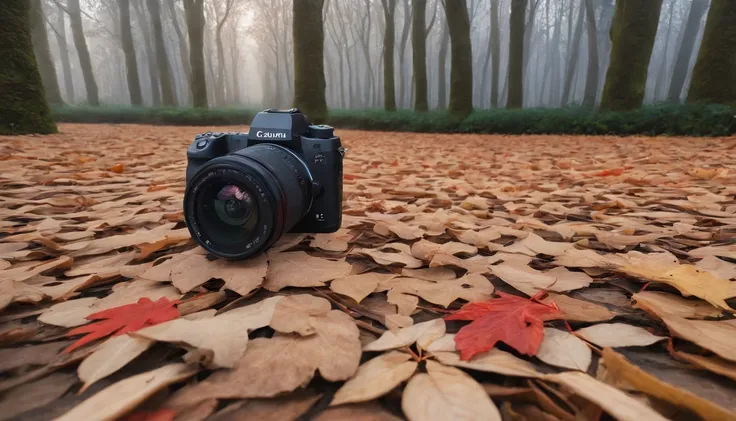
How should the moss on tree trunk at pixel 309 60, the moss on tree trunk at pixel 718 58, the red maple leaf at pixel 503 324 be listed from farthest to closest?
the moss on tree trunk at pixel 309 60 < the moss on tree trunk at pixel 718 58 < the red maple leaf at pixel 503 324

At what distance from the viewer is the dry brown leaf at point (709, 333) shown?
70cm

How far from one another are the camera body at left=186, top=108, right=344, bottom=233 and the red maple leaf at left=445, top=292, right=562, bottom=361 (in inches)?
27.0

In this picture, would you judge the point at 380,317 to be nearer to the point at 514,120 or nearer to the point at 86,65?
the point at 514,120

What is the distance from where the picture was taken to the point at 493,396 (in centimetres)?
63

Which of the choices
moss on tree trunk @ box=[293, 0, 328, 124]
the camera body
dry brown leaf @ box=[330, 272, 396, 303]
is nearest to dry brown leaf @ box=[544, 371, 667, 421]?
dry brown leaf @ box=[330, 272, 396, 303]

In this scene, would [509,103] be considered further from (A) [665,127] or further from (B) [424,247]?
(B) [424,247]

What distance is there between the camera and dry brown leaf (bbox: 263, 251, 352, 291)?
3.47 ft

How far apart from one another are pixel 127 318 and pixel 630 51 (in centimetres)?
872

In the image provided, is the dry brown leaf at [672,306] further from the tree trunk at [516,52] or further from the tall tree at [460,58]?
the tree trunk at [516,52]

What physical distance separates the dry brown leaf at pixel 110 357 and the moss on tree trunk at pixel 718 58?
888 cm

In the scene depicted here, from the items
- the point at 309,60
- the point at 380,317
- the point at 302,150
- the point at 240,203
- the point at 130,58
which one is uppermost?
the point at 130,58

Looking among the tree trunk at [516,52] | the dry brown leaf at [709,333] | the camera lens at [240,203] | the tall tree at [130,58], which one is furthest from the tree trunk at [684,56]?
the tall tree at [130,58]

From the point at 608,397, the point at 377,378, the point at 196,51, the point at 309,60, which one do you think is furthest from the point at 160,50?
the point at 608,397

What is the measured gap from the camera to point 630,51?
7141mm
